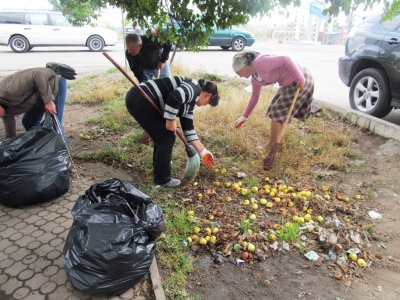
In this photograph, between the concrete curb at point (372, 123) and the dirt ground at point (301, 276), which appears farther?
the concrete curb at point (372, 123)

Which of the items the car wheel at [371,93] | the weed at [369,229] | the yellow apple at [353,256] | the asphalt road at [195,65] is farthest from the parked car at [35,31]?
the yellow apple at [353,256]

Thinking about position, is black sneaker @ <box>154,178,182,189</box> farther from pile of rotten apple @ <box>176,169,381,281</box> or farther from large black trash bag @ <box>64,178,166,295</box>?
large black trash bag @ <box>64,178,166,295</box>

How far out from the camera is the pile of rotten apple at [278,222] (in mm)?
2438

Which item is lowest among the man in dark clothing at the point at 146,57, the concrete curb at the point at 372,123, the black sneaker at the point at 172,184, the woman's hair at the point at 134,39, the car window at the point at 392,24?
the black sneaker at the point at 172,184

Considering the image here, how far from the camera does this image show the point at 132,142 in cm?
428

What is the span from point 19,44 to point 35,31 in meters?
0.84

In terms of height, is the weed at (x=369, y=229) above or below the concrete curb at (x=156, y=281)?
below

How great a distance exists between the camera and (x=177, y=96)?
2668 millimetres

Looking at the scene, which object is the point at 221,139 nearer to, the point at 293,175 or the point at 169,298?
the point at 293,175

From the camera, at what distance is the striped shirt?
2.69 metres

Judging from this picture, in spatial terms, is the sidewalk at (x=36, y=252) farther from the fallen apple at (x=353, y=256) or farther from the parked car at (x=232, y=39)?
the parked car at (x=232, y=39)

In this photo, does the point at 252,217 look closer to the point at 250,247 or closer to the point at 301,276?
the point at 250,247

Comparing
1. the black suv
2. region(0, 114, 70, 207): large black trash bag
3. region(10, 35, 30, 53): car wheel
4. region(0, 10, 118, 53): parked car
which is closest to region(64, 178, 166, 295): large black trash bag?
region(0, 114, 70, 207): large black trash bag

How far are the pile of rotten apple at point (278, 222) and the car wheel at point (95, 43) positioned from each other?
12248 millimetres
